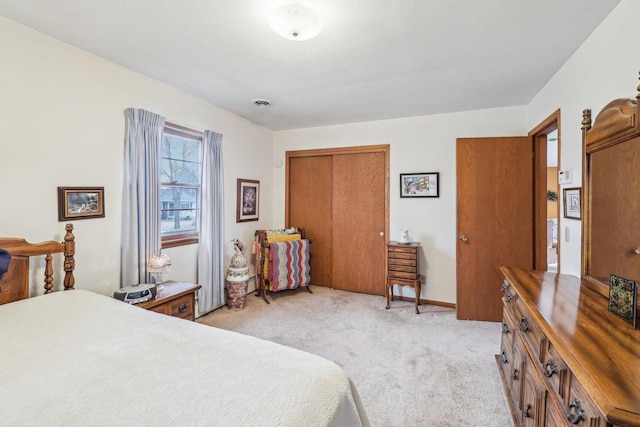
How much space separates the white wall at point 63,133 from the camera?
70.4 inches

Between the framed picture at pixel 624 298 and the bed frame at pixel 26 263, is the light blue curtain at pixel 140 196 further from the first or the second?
the framed picture at pixel 624 298

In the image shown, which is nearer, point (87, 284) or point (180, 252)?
point (87, 284)

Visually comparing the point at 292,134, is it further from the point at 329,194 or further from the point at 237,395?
the point at 237,395

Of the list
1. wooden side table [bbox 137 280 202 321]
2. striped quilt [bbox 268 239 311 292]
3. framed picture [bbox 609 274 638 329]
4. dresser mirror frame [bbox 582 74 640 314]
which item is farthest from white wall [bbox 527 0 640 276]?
wooden side table [bbox 137 280 202 321]

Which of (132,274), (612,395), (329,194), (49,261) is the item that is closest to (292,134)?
(329,194)

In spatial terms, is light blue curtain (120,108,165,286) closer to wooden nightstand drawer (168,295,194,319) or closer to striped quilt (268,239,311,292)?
wooden nightstand drawer (168,295,194,319)

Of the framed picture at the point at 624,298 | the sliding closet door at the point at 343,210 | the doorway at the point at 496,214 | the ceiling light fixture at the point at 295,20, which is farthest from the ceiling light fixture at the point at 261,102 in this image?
the framed picture at the point at 624,298

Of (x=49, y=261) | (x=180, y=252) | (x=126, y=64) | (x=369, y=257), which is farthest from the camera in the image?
(x=369, y=257)

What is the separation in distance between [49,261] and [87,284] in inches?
14.7

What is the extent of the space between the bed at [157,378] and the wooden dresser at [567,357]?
72cm

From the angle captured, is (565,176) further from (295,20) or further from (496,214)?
(295,20)

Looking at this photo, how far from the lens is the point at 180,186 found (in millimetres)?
3070

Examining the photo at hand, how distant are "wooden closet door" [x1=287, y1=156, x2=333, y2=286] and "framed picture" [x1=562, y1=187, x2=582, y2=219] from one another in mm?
2735

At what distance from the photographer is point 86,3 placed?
1.62 m
